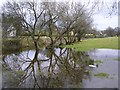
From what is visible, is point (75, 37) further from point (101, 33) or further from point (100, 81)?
point (100, 81)

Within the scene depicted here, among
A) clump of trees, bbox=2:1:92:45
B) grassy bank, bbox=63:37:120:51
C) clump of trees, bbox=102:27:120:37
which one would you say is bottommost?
grassy bank, bbox=63:37:120:51

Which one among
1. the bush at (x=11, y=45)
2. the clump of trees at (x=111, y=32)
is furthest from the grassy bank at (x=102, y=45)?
the bush at (x=11, y=45)

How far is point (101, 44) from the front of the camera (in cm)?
1557

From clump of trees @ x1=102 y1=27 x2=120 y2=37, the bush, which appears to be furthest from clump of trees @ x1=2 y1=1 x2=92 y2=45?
clump of trees @ x1=102 y1=27 x2=120 y2=37

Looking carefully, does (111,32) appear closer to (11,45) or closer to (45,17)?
(45,17)

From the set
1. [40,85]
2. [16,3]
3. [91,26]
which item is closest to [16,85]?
[40,85]

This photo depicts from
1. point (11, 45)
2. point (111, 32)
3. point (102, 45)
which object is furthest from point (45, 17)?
point (111, 32)

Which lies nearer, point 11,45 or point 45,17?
point 11,45

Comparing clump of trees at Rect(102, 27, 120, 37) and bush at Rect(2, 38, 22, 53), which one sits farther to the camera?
clump of trees at Rect(102, 27, 120, 37)

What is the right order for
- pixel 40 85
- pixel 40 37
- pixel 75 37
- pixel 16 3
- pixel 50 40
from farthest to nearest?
pixel 75 37 → pixel 50 40 → pixel 40 37 → pixel 16 3 → pixel 40 85

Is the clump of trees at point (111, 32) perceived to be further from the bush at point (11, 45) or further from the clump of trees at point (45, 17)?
the bush at point (11, 45)

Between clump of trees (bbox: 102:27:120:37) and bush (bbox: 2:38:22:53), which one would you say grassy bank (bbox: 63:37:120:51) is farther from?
bush (bbox: 2:38:22:53)

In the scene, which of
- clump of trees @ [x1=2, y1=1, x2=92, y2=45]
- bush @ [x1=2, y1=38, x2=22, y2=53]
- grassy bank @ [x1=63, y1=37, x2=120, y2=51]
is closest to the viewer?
bush @ [x1=2, y1=38, x2=22, y2=53]

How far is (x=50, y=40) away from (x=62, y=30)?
138cm
